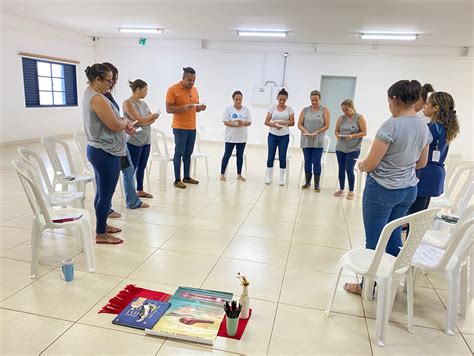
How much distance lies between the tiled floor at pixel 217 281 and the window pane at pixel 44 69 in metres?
4.98

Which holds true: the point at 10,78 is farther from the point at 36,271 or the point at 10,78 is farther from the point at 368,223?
the point at 368,223

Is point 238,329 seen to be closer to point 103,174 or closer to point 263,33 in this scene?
point 103,174

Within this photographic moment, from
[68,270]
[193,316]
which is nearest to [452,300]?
[193,316]

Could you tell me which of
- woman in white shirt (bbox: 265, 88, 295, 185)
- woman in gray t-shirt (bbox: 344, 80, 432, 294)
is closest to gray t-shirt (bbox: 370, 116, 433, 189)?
woman in gray t-shirt (bbox: 344, 80, 432, 294)

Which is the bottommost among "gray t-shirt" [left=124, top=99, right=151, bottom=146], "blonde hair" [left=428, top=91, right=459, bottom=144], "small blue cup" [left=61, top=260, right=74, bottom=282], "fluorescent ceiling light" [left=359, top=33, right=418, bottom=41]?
"small blue cup" [left=61, top=260, right=74, bottom=282]

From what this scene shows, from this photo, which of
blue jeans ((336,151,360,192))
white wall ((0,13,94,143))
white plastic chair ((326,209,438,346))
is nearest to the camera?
white plastic chair ((326,209,438,346))

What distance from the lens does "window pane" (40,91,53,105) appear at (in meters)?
8.20

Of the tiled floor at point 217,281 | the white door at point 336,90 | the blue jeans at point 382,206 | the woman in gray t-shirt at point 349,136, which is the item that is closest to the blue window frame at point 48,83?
the tiled floor at point 217,281

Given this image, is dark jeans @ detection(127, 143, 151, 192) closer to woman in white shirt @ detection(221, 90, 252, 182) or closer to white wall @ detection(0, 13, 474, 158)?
woman in white shirt @ detection(221, 90, 252, 182)

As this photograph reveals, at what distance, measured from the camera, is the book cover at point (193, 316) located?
72.0 inches

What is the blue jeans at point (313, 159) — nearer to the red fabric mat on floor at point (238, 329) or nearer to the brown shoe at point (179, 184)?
the brown shoe at point (179, 184)

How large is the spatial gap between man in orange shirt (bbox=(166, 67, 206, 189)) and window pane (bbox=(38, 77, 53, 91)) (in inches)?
208

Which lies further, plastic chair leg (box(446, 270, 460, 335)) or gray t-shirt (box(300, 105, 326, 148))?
gray t-shirt (box(300, 105, 326, 148))

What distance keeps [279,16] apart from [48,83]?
597cm
